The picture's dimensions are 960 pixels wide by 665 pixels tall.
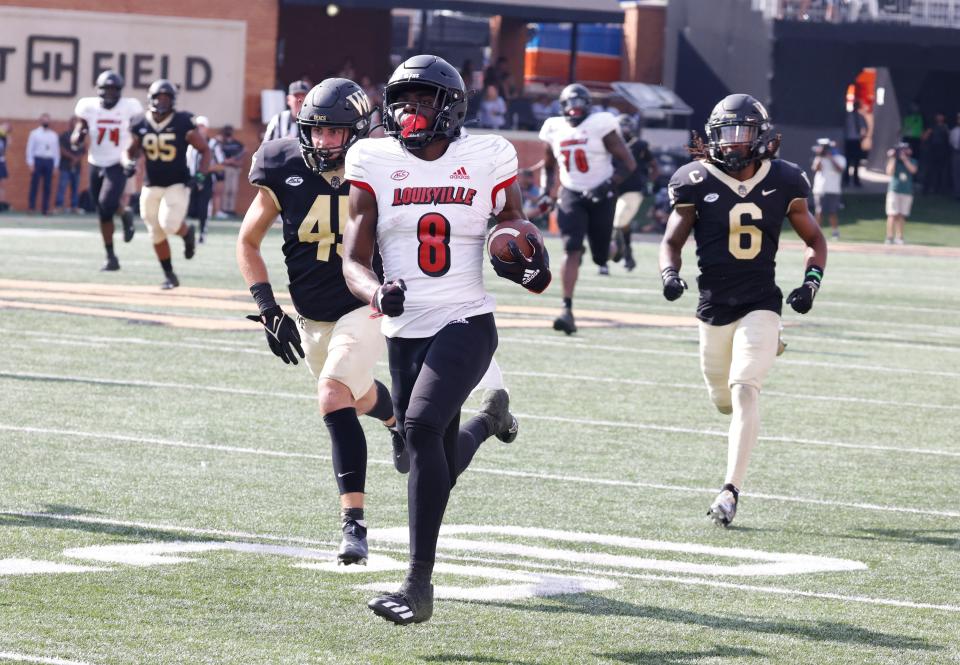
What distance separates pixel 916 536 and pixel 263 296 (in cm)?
283

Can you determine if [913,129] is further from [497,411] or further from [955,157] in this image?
[497,411]

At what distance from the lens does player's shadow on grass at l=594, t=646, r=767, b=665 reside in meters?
5.12

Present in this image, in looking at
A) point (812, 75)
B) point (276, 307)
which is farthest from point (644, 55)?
point (276, 307)

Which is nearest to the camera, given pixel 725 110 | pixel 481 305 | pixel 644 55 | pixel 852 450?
pixel 481 305

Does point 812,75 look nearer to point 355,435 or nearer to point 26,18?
point 26,18

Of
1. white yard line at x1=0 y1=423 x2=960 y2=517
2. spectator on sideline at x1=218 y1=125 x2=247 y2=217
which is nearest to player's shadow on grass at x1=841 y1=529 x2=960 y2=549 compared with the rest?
white yard line at x1=0 y1=423 x2=960 y2=517

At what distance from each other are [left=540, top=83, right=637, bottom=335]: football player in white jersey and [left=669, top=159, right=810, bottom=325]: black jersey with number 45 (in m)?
6.49

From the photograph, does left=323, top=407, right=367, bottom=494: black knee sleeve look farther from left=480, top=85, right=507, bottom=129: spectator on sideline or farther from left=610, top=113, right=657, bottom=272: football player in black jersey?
left=480, top=85, right=507, bottom=129: spectator on sideline

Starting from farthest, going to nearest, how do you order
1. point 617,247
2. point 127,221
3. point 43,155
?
point 43,155
point 617,247
point 127,221

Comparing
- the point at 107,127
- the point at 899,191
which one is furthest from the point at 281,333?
the point at 899,191

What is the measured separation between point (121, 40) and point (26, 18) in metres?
1.85

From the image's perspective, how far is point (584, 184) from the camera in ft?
49.2

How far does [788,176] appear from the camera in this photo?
8125 mm

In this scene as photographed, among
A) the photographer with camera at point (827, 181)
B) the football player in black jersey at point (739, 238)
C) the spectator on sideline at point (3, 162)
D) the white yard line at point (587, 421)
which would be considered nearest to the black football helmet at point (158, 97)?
the white yard line at point (587, 421)
